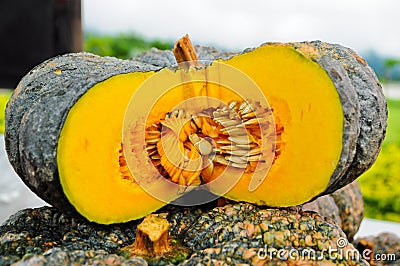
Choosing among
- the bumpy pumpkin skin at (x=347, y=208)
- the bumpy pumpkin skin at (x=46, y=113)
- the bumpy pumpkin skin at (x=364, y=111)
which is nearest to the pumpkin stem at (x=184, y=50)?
the bumpy pumpkin skin at (x=46, y=113)

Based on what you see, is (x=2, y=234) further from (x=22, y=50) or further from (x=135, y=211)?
(x=22, y=50)

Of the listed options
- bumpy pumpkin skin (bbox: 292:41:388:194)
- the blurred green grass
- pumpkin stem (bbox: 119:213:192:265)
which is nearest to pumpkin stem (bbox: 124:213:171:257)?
pumpkin stem (bbox: 119:213:192:265)

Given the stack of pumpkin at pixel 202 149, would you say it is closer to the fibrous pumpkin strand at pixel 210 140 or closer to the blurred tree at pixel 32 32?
the fibrous pumpkin strand at pixel 210 140

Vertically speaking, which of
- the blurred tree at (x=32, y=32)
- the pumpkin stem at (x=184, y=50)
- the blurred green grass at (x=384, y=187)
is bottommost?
the blurred green grass at (x=384, y=187)

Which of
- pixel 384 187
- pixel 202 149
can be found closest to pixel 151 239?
pixel 202 149

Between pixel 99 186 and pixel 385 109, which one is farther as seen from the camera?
pixel 385 109

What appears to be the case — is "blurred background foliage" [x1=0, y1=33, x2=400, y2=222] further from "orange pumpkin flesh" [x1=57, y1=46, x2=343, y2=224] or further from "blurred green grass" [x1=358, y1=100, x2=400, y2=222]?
"orange pumpkin flesh" [x1=57, y1=46, x2=343, y2=224]

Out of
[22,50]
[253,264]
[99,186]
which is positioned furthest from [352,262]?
[22,50]
